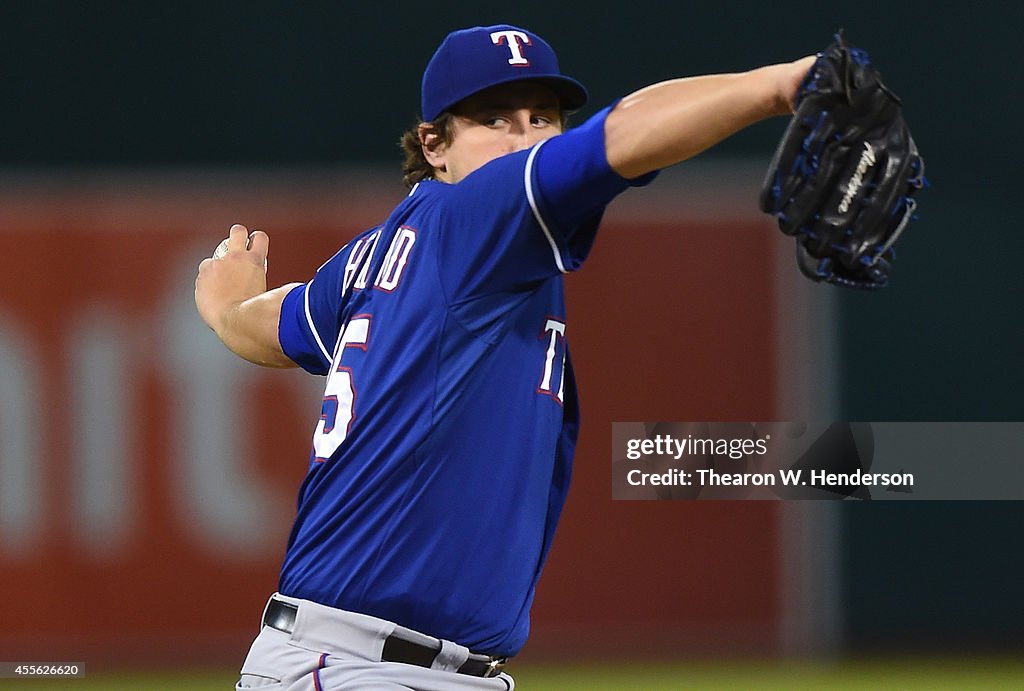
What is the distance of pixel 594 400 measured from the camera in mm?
5508

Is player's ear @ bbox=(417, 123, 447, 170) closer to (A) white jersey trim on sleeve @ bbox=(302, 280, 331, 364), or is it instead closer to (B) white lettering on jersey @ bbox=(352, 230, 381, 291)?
(B) white lettering on jersey @ bbox=(352, 230, 381, 291)

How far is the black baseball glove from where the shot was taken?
161 centimetres

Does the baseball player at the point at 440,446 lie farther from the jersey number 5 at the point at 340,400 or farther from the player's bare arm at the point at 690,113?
the player's bare arm at the point at 690,113

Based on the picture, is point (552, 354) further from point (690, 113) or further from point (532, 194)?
point (690, 113)

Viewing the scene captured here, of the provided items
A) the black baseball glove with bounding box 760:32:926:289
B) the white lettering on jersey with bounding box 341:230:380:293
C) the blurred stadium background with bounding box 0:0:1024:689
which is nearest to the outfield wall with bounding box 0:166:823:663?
the blurred stadium background with bounding box 0:0:1024:689

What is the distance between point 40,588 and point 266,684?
3515 millimetres

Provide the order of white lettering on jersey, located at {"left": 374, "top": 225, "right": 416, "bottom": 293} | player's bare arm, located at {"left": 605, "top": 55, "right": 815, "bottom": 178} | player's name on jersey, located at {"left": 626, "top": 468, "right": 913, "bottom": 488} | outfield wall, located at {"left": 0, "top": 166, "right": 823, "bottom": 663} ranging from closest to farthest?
1. player's bare arm, located at {"left": 605, "top": 55, "right": 815, "bottom": 178}
2. white lettering on jersey, located at {"left": 374, "top": 225, "right": 416, "bottom": 293}
3. outfield wall, located at {"left": 0, "top": 166, "right": 823, "bottom": 663}
4. player's name on jersey, located at {"left": 626, "top": 468, "right": 913, "bottom": 488}

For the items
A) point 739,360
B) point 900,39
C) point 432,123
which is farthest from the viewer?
point 900,39

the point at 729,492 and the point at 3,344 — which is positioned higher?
the point at 3,344

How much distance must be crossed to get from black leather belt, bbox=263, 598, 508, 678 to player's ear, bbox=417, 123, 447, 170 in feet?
2.44

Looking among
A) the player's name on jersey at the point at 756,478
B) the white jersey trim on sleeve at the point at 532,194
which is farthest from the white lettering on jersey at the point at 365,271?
the player's name on jersey at the point at 756,478

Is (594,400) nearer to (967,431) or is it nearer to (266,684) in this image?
(967,431)

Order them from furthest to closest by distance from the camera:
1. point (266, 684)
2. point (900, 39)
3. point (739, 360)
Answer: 1. point (900, 39)
2. point (739, 360)
3. point (266, 684)

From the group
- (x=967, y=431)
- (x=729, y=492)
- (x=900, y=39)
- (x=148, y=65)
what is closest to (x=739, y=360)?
(x=729, y=492)
